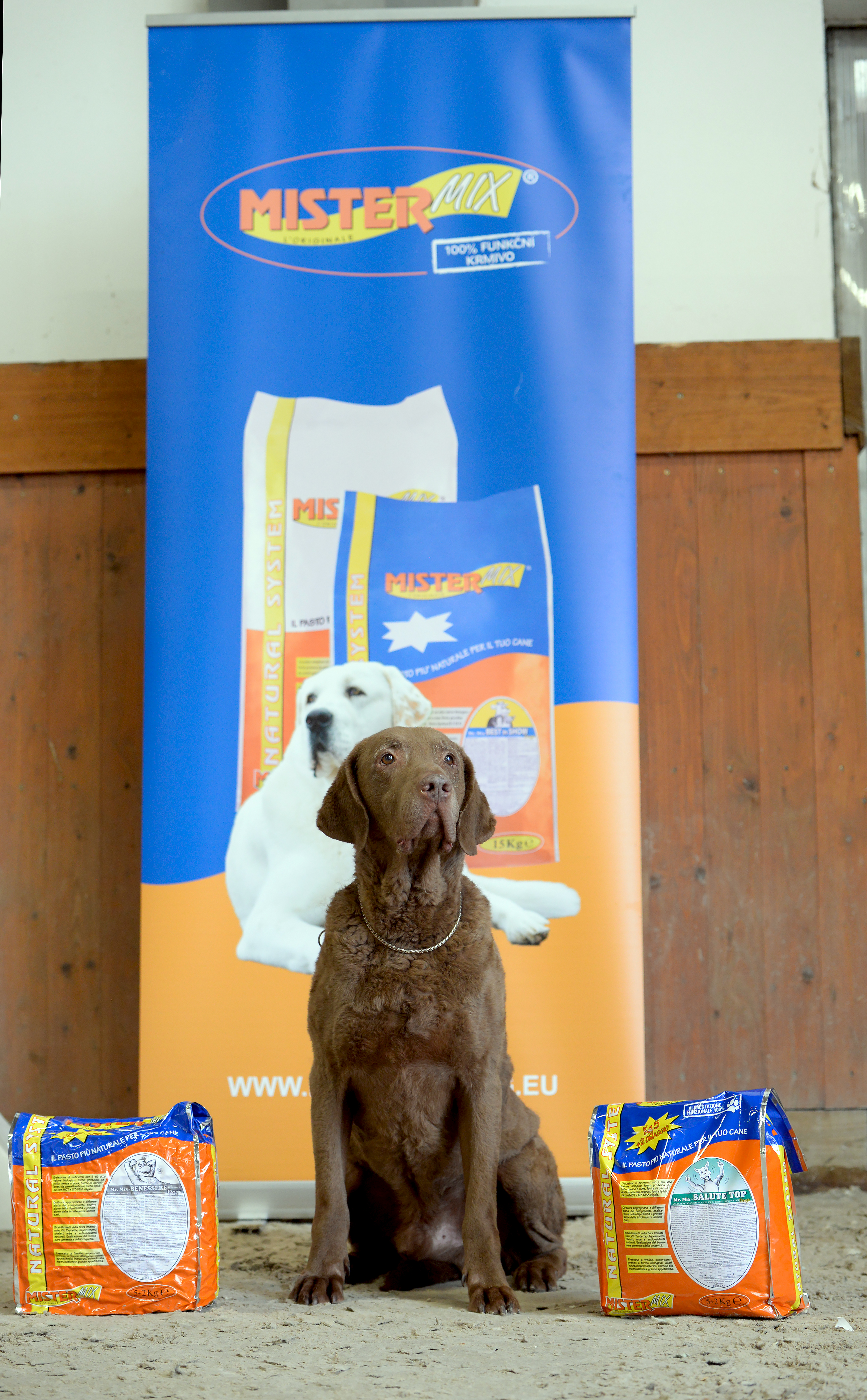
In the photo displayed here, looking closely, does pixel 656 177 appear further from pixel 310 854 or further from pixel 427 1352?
pixel 427 1352

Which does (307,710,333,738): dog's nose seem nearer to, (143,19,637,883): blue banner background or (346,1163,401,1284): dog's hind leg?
(143,19,637,883): blue banner background

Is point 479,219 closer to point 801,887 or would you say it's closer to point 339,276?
point 339,276

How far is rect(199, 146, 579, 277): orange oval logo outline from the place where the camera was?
2.90m

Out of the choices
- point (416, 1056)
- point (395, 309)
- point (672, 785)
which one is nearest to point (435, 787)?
point (416, 1056)

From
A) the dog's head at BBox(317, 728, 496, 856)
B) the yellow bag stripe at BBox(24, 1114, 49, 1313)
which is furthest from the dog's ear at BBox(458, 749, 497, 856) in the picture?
the yellow bag stripe at BBox(24, 1114, 49, 1313)

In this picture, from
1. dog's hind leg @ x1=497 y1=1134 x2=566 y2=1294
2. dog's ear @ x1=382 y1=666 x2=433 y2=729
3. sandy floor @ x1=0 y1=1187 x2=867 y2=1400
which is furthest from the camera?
dog's ear @ x1=382 y1=666 x2=433 y2=729

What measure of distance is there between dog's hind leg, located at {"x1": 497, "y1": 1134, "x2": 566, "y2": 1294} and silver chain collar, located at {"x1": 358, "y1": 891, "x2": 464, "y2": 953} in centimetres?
45

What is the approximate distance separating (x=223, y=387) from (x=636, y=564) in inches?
49.7

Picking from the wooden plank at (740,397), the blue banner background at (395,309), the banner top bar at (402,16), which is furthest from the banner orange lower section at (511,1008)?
the banner top bar at (402,16)

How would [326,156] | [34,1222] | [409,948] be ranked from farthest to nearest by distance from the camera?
[326,156] < [409,948] < [34,1222]

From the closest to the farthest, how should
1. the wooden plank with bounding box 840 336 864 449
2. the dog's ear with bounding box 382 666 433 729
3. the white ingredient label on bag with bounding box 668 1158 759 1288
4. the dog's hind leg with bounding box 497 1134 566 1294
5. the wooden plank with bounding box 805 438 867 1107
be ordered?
the white ingredient label on bag with bounding box 668 1158 759 1288 → the dog's hind leg with bounding box 497 1134 566 1294 → the dog's ear with bounding box 382 666 433 729 → the wooden plank with bounding box 805 438 867 1107 → the wooden plank with bounding box 840 336 864 449

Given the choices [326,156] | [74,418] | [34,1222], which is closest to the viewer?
[34,1222]

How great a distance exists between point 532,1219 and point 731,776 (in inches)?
63.7

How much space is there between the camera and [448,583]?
286 centimetres
